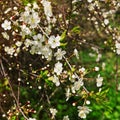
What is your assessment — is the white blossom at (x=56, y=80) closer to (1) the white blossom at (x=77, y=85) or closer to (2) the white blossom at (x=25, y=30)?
(1) the white blossom at (x=77, y=85)

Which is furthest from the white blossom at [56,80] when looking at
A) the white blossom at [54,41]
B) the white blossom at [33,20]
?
the white blossom at [33,20]

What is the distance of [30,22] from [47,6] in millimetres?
208

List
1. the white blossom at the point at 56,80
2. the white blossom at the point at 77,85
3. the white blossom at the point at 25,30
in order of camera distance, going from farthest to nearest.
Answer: the white blossom at the point at 25,30, the white blossom at the point at 56,80, the white blossom at the point at 77,85

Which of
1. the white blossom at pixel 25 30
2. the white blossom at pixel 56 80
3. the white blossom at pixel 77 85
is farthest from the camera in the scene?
the white blossom at pixel 25 30

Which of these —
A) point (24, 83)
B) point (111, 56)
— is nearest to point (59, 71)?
point (24, 83)

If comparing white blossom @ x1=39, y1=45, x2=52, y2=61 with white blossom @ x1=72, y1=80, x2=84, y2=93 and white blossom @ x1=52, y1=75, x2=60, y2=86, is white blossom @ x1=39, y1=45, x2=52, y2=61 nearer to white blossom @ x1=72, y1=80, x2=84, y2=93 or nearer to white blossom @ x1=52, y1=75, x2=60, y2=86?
white blossom @ x1=52, y1=75, x2=60, y2=86

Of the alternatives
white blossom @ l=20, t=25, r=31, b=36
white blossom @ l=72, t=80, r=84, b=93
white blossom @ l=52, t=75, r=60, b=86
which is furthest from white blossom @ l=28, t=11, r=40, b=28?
white blossom @ l=72, t=80, r=84, b=93

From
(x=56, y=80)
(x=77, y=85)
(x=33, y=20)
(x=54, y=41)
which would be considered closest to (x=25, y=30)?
(x=33, y=20)

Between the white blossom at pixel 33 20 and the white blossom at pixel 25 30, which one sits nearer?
the white blossom at pixel 33 20

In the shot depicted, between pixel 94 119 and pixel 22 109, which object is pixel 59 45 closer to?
pixel 22 109

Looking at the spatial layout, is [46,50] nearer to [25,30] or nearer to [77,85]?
[25,30]

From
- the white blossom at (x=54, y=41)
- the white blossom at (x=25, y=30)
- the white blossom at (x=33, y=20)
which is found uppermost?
the white blossom at (x=25, y=30)

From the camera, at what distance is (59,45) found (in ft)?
11.0

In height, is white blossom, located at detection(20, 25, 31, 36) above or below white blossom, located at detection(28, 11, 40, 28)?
above
